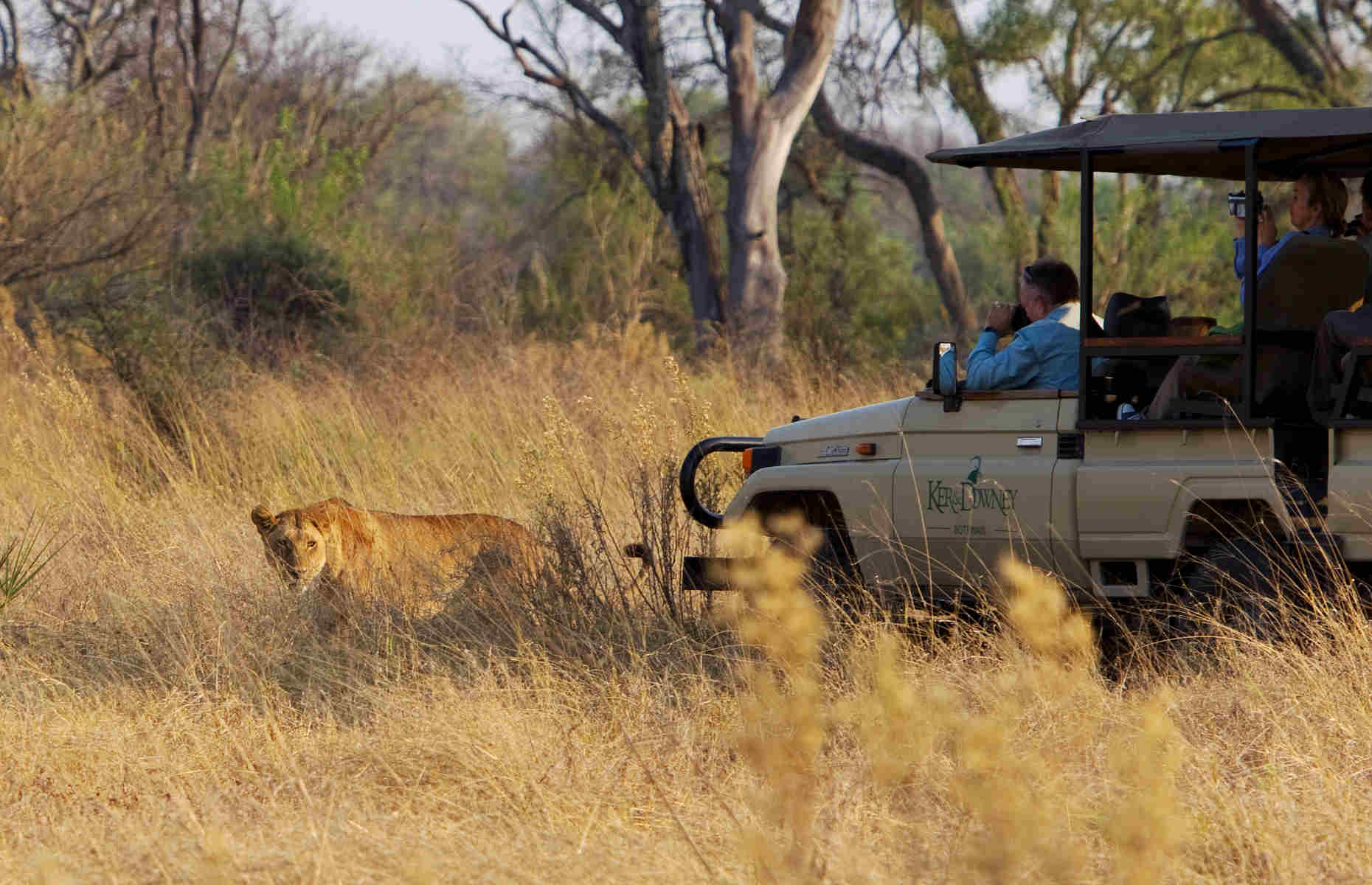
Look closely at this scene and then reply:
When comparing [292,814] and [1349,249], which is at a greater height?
[1349,249]

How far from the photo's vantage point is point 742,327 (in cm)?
1723

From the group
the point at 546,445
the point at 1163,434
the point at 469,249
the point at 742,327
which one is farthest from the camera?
the point at 469,249

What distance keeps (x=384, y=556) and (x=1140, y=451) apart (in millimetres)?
3056

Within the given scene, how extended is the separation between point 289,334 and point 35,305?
2274mm

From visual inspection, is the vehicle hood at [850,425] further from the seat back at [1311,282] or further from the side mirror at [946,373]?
the seat back at [1311,282]

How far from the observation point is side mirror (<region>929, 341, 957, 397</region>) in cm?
559

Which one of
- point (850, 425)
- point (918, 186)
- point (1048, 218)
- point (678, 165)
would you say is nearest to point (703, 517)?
point (850, 425)

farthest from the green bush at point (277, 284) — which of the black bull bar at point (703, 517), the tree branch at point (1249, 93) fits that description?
the tree branch at point (1249, 93)

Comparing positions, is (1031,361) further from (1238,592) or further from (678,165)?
(678,165)

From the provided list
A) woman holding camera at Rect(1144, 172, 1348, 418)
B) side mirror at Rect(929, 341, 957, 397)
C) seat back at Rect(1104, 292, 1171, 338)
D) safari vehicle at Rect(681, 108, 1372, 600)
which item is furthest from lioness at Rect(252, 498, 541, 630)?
woman holding camera at Rect(1144, 172, 1348, 418)

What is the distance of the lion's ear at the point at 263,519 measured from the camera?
21.6 feet

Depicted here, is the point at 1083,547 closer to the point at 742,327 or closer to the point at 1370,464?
the point at 1370,464

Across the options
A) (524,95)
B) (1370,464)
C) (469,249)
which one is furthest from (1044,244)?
(1370,464)

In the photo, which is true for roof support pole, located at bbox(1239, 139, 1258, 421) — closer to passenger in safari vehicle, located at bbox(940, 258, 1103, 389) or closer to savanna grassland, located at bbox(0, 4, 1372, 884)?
passenger in safari vehicle, located at bbox(940, 258, 1103, 389)
